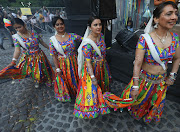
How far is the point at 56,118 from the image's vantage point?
261 centimetres

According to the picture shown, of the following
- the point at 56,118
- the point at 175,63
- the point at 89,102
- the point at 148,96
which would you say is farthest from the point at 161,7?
the point at 56,118

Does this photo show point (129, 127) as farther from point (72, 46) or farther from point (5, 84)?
point (5, 84)

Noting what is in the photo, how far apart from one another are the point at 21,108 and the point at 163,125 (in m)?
3.32

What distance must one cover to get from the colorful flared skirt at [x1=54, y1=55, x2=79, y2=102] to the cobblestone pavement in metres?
0.30

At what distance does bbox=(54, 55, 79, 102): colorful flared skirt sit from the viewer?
2.75 metres

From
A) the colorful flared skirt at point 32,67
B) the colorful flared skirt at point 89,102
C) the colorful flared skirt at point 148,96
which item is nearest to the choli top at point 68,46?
the colorful flared skirt at point 89,102

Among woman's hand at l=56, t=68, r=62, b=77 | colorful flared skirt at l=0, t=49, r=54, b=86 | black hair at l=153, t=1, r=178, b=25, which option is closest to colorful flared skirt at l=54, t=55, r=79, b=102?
woman's hand at l=56, t=68, r=62, b=77

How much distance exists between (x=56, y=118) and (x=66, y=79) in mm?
921

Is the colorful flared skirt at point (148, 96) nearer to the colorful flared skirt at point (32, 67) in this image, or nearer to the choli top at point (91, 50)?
the choli top at point (91, 50)

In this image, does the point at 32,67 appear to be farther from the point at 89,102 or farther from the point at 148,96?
the point at 148,96

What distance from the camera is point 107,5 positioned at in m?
3.36

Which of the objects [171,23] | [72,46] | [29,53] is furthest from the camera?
[29,53]

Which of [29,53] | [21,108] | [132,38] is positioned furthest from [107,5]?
[21,108]

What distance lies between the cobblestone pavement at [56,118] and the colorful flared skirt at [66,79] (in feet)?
0.98
